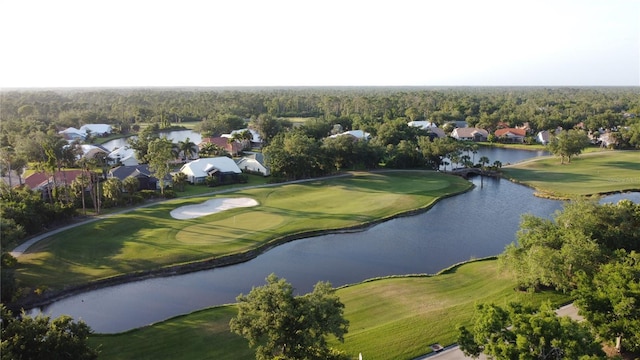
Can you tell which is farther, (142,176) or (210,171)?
(210,171)

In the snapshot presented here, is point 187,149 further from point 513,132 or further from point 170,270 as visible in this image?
point 513,132

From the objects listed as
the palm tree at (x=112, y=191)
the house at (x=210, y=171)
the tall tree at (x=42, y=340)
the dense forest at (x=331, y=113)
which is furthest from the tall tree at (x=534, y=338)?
the dense forest at (x=331, y=113)

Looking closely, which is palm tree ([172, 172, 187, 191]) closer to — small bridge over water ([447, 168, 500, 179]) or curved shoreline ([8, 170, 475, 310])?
curved shoreline ([8, 170, 475, 310])

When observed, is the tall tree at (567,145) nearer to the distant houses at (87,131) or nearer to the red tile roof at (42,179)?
the red tile roof at (42,179)

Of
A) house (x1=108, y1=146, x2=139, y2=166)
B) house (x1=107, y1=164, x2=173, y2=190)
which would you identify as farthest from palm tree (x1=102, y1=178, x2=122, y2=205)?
house (x1=108, y1=146, x2=139, y2=166)

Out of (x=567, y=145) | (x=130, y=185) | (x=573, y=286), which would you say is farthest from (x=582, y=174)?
(x=130, y=185)

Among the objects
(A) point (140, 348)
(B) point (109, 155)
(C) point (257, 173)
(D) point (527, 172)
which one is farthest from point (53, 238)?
(D) point (527, 172)

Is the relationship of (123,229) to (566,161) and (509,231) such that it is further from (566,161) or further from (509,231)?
(566,161)
